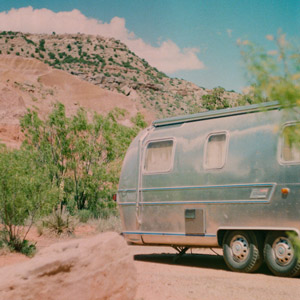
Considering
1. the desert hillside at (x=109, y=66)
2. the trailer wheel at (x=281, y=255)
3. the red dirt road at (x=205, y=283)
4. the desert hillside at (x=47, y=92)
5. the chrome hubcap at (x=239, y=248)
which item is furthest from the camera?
the desert hillside at (x=109, y=66)

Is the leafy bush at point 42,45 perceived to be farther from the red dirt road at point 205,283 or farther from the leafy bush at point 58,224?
the red dirt road at point 205,283

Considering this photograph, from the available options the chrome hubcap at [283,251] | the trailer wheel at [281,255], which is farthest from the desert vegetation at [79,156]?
the chrome hubcap at [283,251]

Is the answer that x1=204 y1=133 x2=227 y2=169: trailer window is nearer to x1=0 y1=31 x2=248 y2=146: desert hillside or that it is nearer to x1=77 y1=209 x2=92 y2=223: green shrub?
x1=77 y1=209 x2=92 y2=223: green shrub

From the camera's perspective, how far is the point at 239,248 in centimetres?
954

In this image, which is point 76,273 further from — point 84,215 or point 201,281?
point 84,215

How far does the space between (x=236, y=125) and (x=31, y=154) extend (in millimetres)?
10668

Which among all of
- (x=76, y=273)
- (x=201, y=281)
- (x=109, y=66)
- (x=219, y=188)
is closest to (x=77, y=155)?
(x=219, y=188)

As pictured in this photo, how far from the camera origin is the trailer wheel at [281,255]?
8664 mm

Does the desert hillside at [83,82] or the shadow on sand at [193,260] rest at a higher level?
the desert hillside at [83,82]

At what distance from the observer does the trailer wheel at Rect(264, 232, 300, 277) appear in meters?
8.66

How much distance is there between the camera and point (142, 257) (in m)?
12.2

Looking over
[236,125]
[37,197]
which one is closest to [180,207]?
[236,125]

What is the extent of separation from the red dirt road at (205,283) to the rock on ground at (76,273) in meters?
1.08

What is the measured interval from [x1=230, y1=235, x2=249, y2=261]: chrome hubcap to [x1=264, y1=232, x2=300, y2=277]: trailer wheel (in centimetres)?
46
